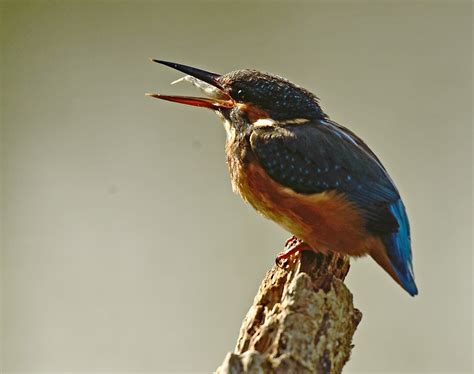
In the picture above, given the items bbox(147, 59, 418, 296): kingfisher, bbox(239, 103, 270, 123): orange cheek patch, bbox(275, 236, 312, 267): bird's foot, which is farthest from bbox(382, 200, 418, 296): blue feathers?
bbox(239, 103, 270, 123): orange cheek patch

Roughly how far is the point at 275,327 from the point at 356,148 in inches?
32.4

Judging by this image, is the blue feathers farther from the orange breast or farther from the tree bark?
the tree bark

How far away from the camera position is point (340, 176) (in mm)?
2107

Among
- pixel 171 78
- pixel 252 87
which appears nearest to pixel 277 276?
pixel 252 87

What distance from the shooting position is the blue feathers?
2027 mm

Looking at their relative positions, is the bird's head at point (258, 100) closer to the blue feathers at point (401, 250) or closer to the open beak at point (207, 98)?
the open beak at point (207, 98)

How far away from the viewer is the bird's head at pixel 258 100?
2223 mm

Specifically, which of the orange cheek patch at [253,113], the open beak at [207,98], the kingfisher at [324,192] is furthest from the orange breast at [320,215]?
the open beak at [207,98]

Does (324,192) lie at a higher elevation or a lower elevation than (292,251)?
higher

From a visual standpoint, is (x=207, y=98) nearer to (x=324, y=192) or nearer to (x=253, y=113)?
(x=253, y=113)

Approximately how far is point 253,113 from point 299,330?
35.5 inches

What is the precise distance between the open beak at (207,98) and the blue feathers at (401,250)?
631 millimetres

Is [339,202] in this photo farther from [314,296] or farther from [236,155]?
[314,296]

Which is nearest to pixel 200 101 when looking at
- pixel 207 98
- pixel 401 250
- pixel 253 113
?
pixel 207 98
